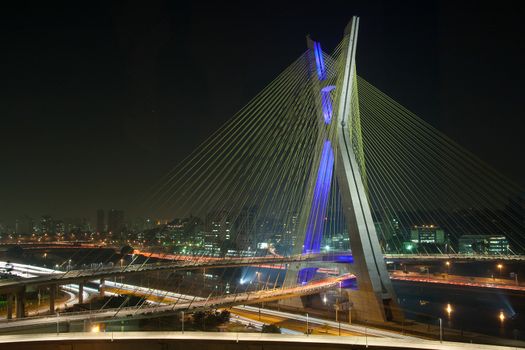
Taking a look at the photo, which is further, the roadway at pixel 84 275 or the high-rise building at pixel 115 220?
the high-rise building at pixel 115 220

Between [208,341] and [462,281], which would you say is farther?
[462,281]

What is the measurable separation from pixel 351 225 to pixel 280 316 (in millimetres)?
4806

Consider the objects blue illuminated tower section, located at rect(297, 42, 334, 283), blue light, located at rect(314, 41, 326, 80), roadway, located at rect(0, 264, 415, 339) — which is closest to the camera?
roadway, located at rect(0, 264, 415, 339)

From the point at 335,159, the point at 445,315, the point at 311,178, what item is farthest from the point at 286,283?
the point at 445,315

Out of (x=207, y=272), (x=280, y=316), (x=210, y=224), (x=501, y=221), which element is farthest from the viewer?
(x=210, y=224)

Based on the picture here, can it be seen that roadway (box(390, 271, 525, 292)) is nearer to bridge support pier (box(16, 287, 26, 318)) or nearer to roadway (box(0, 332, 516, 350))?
roadway (box(0, 332, 516, 350))

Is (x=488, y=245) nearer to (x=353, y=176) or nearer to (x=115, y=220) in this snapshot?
(x=353, y=176)

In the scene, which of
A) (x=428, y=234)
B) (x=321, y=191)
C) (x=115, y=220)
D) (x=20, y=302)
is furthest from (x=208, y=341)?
(x=115, y=220)

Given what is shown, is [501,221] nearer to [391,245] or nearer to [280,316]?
[391,245]

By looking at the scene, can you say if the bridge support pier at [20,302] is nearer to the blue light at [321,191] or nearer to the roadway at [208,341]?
the roadway at [208,341]

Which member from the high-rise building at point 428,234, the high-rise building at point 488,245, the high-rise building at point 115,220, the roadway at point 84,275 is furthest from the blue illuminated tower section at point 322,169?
the high-rise building at point 115,220

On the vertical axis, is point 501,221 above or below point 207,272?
above

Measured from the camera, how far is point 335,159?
18.8m

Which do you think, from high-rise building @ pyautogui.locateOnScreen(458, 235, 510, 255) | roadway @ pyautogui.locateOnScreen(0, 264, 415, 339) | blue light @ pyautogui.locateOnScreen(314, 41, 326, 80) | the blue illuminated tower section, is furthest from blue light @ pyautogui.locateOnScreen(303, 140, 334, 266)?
high-rise building @ pyautogui.locateOnScreen(458, 235, 510, 255)
